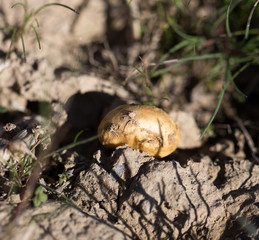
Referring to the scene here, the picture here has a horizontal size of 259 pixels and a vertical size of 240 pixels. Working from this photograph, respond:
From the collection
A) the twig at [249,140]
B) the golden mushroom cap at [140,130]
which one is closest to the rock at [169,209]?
the golden mushroom cap at [140,130]

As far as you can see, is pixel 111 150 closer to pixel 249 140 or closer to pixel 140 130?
pixel 140 130

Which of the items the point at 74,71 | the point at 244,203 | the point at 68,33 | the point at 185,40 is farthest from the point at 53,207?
the point at 68,33

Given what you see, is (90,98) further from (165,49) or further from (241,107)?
(241,107)

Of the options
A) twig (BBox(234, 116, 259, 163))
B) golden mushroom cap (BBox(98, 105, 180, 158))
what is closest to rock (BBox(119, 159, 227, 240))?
golden mushroom cap (BBox(98, 105, 180, 158))

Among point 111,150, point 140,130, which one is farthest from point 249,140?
point 111,150

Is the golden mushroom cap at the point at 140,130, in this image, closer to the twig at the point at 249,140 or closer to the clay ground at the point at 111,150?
the clay ground at the point at 111,150

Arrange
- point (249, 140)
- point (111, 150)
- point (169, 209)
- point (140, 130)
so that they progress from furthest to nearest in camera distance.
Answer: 1. point (249, 140)
2. point (111, 150)
3. point (140, 130)
4. point (169, 209)

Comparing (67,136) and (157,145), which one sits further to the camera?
(67,136)
